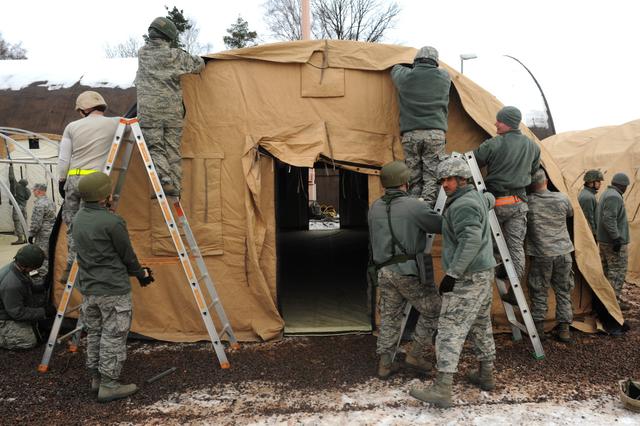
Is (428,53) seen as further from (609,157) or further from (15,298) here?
(609,157)

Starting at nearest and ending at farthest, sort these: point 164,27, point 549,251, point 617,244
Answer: point 164,27 < point 549,251 < point 617,244

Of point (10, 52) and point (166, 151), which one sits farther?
point (10, 52)

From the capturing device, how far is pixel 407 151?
466 cm

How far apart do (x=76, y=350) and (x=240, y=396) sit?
6.78 feet

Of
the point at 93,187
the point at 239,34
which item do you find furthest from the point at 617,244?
the point at 239,34

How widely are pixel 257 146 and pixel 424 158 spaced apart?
1.78 meters

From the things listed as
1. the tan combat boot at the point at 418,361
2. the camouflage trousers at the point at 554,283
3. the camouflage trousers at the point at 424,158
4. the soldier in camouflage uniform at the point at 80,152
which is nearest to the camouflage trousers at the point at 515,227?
the camouflage trousers at the point at 554,283

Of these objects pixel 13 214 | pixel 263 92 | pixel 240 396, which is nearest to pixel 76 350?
pixel 240 396

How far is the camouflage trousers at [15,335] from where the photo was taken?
467 centimetres

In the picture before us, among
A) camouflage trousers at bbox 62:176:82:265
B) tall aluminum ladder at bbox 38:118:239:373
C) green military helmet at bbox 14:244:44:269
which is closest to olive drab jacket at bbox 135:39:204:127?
tall aluminum ladder at bbox 38:118:239:373

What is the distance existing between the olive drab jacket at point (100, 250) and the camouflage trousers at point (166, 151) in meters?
0.87

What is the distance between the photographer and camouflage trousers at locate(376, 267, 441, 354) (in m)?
3.85

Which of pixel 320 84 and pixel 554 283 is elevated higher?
pixel 320 84

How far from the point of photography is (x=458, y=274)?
335cm
